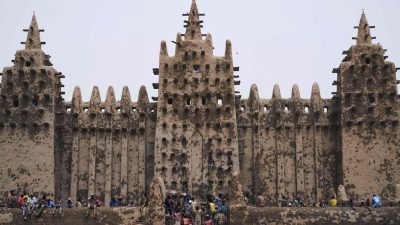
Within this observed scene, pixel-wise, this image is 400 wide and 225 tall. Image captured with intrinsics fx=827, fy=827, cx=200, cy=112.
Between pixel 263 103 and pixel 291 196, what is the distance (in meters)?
6.43

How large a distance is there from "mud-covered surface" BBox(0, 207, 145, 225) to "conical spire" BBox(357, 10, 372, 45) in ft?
68.0

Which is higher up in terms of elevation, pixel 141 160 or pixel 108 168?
pixel 141 160

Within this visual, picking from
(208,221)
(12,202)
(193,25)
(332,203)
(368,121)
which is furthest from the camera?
(193,25)

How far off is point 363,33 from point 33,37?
22156 mm

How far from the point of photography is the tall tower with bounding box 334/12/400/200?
5225cm

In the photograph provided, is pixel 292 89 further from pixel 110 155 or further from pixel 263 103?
pixel 110 155

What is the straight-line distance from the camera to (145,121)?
54469 millimetres

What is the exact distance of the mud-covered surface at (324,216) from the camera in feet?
142

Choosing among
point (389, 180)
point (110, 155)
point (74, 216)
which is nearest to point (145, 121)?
point (110, 155)

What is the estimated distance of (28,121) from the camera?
174 ft

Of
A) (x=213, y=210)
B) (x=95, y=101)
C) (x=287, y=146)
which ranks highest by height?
(x=95, y=101)

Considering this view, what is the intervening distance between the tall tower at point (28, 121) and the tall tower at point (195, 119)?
6.91 meters

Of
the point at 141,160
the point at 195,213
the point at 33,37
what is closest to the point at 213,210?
the point at 195,213

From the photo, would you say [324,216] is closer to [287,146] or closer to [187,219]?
[187,219]
